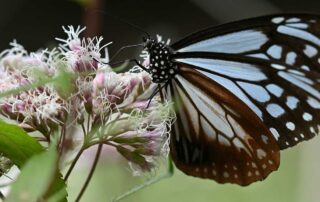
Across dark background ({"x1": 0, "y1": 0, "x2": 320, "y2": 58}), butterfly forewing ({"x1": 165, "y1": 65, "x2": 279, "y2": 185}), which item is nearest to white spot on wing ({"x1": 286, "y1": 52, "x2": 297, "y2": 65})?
butterfly forewing ({"x1": 165, "y1": 65, "x2": 279, "y2": 185})

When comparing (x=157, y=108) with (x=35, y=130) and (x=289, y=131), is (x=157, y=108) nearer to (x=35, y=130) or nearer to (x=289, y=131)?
(x=35, y=130)

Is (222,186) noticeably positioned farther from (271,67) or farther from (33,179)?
(33,179)

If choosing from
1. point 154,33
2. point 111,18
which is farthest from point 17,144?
point 111,18

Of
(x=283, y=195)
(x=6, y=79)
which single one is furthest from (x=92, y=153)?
(x=283, y=195)

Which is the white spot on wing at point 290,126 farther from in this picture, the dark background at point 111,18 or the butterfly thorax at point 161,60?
the dark background at point 111,18

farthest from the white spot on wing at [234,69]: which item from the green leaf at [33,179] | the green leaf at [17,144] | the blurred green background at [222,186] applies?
the blurred green background at [222,186]

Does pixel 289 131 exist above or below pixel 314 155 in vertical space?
above
